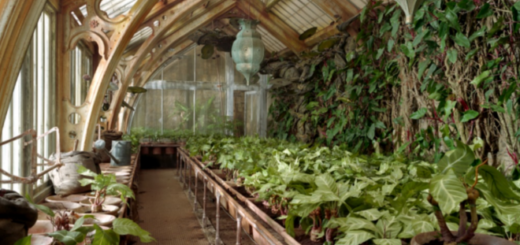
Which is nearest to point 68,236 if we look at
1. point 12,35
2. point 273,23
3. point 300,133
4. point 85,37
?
point 12,35

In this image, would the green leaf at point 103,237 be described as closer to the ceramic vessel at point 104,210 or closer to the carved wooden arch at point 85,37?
the ceramic vessel at point 104,210

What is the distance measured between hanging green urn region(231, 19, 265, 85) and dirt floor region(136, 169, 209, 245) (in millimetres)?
2020

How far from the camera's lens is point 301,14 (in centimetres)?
835

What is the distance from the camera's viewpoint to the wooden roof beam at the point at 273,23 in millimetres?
9062

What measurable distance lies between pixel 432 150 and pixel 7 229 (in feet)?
14.8

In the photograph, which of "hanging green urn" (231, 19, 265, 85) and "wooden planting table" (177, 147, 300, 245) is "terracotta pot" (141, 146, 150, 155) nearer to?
"hanging green urn" (231, 19, 265, 85)

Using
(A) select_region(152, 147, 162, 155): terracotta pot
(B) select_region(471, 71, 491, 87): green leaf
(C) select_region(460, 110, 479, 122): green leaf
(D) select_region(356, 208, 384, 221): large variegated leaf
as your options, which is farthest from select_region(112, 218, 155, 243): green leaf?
(A) select_region(152, 147, 162, 155): terracotta pot

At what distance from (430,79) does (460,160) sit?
3388 mm

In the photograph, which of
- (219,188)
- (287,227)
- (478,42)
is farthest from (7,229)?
(478,42)

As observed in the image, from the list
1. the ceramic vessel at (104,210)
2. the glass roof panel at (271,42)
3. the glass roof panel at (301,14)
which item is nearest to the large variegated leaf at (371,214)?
the ceramic vessel at (104,210)

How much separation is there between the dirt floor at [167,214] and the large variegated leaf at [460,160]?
12.2 ft

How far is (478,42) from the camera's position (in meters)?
4.01

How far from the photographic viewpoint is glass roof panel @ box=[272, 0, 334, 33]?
777 centimetres

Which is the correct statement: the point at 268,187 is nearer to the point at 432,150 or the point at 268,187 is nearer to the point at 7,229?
the point at 7,229
